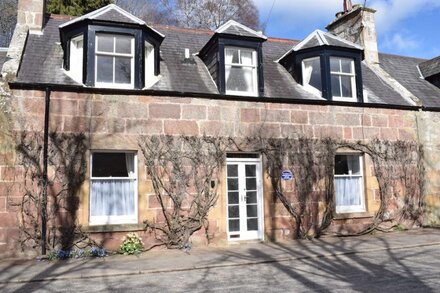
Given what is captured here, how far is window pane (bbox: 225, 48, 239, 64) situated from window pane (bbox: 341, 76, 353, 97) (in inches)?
140

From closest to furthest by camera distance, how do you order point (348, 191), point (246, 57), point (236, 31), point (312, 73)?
1. point (236, 31)
2. point (246, 57)
3. point (348, 191)
4. point (312, 73)

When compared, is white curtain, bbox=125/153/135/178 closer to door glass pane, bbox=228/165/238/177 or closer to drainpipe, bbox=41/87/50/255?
drainpipe, bbox=41/87/50/255

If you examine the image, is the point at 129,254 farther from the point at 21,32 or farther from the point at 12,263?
the point at 21,32

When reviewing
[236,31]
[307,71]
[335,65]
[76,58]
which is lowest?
[76,58]

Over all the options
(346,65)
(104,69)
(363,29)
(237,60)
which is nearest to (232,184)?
(237,60)

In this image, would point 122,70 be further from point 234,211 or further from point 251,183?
point 234,211

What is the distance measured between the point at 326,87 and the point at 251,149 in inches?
124

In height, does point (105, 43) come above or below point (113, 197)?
above

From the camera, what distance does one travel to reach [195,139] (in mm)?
10602

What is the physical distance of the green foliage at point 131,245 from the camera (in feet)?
31.3

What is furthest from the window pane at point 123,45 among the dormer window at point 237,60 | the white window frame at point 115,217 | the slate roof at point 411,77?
the slate roof at point 411,77

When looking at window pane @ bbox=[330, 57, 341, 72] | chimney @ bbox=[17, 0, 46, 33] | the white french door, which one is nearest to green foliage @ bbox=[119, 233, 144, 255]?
the white french door

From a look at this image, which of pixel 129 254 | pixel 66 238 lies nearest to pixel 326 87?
pixel 129 254

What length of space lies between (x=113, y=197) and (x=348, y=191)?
270 inches
